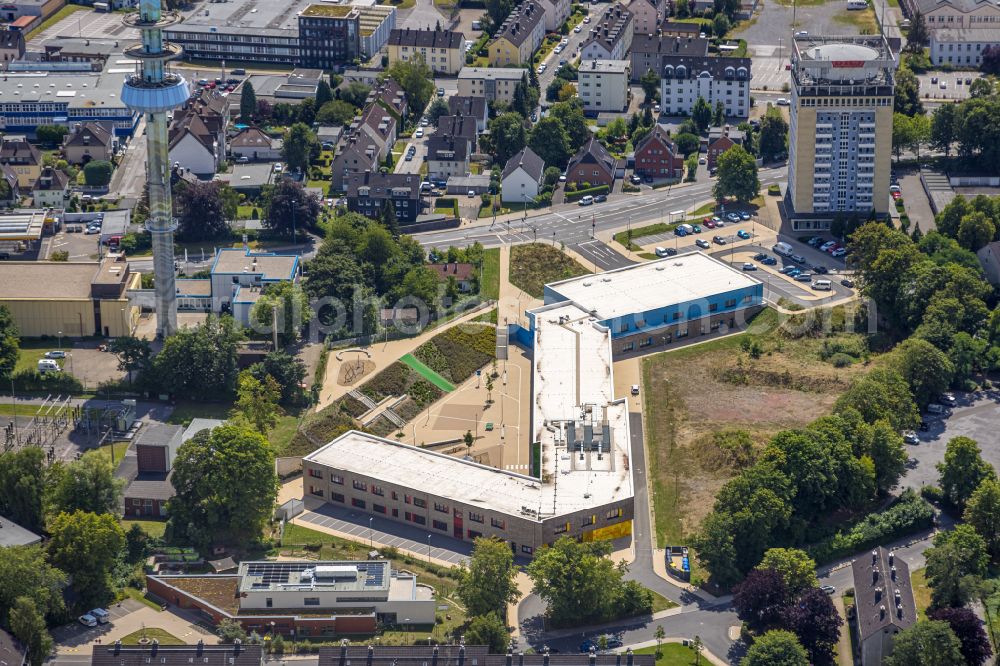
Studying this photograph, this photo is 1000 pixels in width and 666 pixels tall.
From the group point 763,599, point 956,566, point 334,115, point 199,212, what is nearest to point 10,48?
point 334,115

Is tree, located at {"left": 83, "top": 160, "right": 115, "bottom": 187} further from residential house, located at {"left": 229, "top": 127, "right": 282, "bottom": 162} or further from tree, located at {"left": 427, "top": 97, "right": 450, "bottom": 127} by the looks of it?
tree, located at {"left": 427, "top": 97, "right": 450, "bottom": 127}

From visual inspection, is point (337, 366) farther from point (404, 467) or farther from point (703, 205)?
point (703, 205)

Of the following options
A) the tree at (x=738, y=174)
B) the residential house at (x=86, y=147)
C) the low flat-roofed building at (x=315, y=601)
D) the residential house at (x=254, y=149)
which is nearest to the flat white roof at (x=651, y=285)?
the tree at (x=738, y=174)

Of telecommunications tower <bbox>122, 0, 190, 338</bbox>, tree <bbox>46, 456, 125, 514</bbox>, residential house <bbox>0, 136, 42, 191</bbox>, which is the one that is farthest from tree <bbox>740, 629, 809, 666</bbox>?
residential house <bbox>0, 136, 42, 191</bbox>

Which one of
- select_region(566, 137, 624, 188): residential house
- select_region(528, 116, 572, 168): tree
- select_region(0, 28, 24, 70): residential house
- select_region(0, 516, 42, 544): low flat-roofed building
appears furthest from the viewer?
select_region(0, 28, 24, 70): residential house

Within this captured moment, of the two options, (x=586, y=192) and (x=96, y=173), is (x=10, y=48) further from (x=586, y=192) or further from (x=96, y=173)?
(x=586, y=192)

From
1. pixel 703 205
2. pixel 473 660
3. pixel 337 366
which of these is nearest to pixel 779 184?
pixel 703 205

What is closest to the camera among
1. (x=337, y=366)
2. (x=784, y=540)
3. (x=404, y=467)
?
(x=784, y=540)
